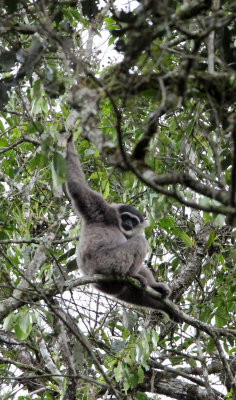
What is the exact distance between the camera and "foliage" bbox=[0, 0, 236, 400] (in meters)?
2.69

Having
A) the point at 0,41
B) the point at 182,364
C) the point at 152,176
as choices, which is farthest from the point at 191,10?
the point at 182,364

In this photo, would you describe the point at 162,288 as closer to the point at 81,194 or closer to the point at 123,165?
the point at 81,194

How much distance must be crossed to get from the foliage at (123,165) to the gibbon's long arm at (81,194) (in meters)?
0.18

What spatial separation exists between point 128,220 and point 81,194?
1.15m

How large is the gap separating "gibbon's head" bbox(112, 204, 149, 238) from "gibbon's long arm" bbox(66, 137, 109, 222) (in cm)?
43

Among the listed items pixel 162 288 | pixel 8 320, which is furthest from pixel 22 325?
pixel 162 288

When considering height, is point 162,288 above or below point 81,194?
below

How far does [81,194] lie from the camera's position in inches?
226

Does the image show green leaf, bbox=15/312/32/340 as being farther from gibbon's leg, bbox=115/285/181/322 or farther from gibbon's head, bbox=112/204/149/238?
gibbon's head, bbox=112/204/149/238

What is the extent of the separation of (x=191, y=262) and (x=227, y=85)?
4.72 meters

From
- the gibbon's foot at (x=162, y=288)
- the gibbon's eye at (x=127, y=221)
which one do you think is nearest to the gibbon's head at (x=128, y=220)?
the gibbon's eye at (x=127, y=221)

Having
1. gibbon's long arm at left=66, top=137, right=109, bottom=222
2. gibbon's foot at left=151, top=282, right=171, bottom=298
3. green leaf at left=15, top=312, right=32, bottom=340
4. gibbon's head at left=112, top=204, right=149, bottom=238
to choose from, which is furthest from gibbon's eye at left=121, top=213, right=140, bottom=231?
green leaf at left=15, top=312, right=32, bottom=340

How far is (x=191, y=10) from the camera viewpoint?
300cm

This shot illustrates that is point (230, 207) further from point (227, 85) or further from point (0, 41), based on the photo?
point (0, 41)
